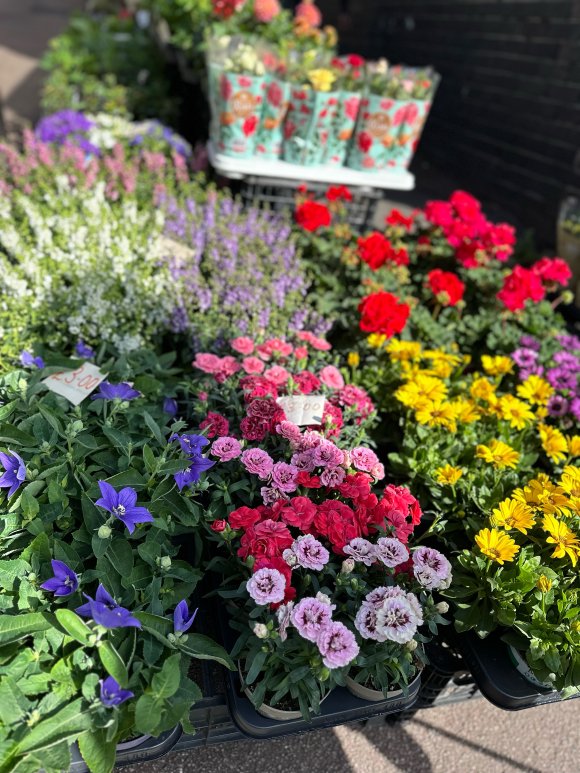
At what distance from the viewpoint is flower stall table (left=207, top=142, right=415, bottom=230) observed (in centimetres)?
319

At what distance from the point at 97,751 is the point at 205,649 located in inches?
11.4

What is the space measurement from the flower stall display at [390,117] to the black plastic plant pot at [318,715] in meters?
2.88

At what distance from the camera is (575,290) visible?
11.2 ft

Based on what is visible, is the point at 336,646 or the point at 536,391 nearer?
the point at 336,646

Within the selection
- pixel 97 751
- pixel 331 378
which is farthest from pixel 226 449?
pixel 97 751

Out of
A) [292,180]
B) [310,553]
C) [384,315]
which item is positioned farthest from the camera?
[292,180]

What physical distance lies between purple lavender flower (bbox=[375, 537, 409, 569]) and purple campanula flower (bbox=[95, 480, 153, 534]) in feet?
1.87

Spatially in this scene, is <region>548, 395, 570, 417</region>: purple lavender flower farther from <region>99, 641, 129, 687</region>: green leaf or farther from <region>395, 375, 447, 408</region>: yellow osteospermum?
<region>99, 641, 129, 687</region>: green leaf

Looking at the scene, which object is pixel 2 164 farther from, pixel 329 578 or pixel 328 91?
pixel 329 578

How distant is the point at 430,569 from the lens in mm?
1355

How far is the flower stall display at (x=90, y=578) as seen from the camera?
44.6 inches

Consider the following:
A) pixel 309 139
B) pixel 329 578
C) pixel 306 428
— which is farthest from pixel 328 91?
pixel 329 578

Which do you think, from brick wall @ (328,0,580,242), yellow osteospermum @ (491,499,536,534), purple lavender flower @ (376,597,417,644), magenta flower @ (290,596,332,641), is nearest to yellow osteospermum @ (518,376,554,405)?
yellow osteospermum @ (491,499,536,534)

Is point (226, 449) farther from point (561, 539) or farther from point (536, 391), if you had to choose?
point (536, 391)
